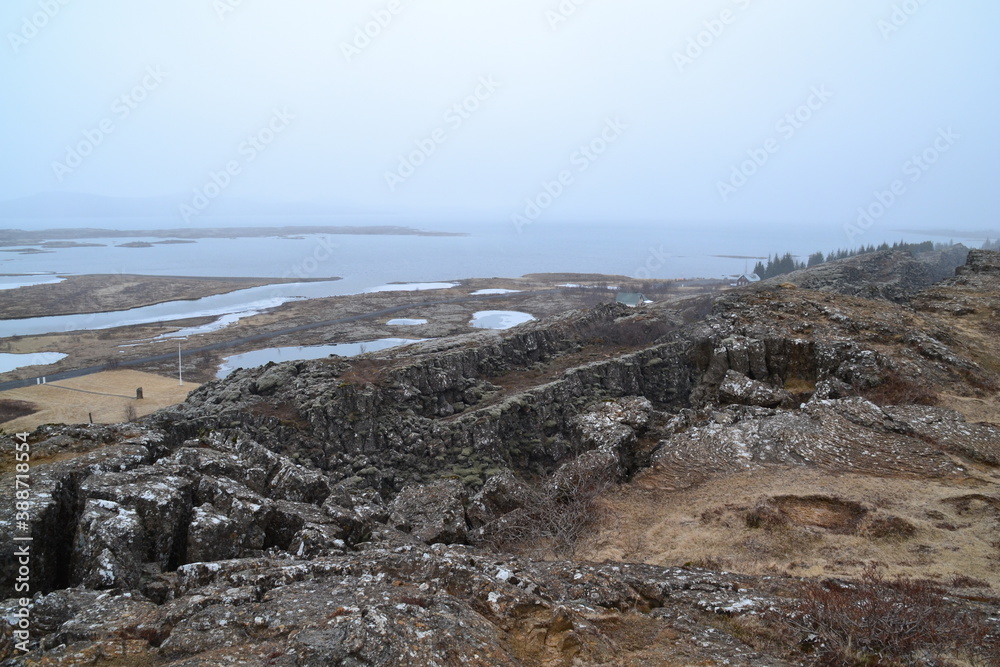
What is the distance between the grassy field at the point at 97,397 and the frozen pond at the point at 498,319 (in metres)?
27.4

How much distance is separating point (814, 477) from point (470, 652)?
9763 mm

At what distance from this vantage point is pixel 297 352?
143ft

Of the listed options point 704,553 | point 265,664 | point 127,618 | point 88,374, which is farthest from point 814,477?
point 88,374

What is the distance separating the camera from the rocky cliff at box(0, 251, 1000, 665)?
567cm

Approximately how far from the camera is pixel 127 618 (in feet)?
19.3

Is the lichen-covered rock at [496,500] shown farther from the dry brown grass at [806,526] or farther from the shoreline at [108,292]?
the shoreline at [108,292]

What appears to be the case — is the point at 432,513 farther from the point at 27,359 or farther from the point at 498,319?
the point at 27,359

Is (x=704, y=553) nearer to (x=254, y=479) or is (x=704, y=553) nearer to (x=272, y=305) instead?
(x=254, y=479)

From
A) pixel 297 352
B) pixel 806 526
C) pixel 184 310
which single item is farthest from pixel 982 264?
pixel 184 310

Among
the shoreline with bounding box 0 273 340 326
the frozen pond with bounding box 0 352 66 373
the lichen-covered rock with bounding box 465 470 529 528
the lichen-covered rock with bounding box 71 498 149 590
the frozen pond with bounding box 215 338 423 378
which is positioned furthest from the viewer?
the shoreline with bounding box 0 273 340 326

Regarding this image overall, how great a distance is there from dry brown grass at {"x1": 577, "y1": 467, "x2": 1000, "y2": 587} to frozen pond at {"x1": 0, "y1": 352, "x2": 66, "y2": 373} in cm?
4780

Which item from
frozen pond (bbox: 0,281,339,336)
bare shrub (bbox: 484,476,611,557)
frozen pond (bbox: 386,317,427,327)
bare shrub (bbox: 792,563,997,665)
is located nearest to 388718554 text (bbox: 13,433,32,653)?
bare shrub (bbox: 484,476,611,557)

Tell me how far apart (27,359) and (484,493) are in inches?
1876

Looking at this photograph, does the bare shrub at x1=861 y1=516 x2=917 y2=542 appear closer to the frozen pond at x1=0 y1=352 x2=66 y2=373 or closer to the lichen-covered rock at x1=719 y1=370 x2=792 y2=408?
the lichen-covered rock at x1=719 y1=370 x2=792 y2=408
